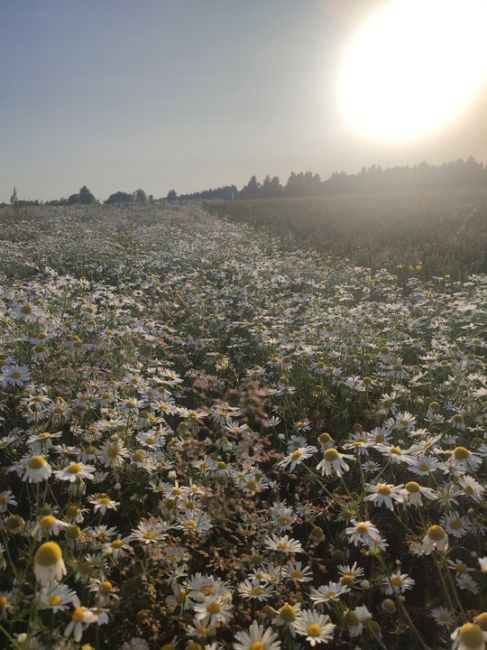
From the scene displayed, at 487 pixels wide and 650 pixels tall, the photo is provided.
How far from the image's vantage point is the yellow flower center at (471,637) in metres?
1.69

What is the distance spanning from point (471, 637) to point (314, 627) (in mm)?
593

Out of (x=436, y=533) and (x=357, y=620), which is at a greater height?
(x=436, y=533)

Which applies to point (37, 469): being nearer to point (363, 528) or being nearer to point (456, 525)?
point (363, 528)

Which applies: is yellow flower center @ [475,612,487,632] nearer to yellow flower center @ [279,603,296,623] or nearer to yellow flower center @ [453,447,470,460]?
yellow flower center @ [279,603,296,623]

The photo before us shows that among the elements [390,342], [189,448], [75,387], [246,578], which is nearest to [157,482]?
[189,448]

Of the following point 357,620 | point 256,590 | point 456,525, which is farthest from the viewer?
point 456,525

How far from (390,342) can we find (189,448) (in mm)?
3105

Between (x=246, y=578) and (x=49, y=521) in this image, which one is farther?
(x=246, y=578)

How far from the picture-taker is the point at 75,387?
142 inches

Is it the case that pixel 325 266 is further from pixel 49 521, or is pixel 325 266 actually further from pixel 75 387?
pixel 49 521

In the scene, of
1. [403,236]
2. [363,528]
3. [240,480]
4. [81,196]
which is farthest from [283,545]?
[81,196]

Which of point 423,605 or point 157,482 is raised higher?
point 157,482

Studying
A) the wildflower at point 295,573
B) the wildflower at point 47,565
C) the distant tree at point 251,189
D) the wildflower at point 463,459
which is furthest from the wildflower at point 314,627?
the distant tree at point 251,189

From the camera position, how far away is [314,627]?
195cm
